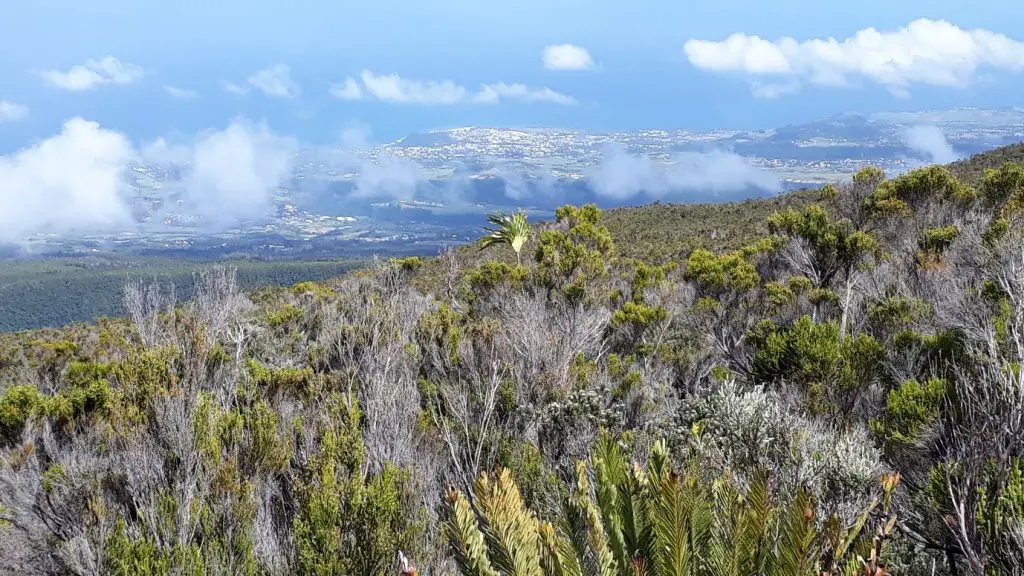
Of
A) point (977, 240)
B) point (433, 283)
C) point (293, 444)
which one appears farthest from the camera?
point (433, 283)

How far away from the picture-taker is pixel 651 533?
130 inches

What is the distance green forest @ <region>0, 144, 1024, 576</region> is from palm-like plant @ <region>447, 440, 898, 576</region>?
0.02 m

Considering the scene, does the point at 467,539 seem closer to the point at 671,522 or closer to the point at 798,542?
the point at 671,522

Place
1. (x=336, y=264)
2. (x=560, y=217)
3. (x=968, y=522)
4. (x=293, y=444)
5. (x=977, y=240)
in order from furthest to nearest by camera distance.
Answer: (x=336, y=264) → (x=560, y=217) → (x=977, y=240) → (x=293, y=444) → (x=968, y=522)

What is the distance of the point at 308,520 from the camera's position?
5914 mm

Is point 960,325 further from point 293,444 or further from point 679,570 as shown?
point 293,444

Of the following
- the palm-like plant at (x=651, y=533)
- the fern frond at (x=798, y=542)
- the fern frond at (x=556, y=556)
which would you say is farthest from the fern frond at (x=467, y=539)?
the fern frond at (x=798, y=542)

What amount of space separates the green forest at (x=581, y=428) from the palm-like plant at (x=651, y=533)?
0.02 metres

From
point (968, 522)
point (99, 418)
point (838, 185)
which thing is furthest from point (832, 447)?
point (838, 185)

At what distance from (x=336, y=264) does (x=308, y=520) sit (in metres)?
127

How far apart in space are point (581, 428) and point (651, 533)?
598cm

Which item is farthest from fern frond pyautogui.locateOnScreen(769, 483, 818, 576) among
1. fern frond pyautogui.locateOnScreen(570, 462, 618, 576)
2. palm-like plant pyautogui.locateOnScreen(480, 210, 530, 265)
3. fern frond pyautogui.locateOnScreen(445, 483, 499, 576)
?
palm-like plant pyautogui.locateOnScreen(480, 210, 530, 265)

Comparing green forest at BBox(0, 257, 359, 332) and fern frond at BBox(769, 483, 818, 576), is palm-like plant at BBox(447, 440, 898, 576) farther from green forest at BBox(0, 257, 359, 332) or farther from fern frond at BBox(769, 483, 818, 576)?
green forest at BBox(0, 257, 359, 332)

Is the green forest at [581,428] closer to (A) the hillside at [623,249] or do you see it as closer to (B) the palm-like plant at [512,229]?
(B) the palm-like plant at [512,229]
